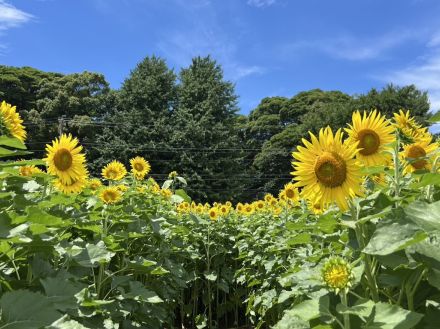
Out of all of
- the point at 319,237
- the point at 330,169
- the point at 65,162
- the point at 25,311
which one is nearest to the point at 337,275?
the point at 330,169

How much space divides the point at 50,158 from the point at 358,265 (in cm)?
224

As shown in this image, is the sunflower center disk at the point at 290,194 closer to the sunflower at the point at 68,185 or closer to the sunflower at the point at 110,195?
the sunflower at the point at 110,195

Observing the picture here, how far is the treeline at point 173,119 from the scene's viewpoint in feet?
93.4

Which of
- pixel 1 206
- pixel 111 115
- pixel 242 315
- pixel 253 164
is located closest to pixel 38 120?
pixel 111 115

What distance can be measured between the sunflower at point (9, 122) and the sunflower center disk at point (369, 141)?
69.7 inches

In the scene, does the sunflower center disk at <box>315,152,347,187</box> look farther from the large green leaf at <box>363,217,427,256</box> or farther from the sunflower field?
the large green leaf at <box>363,217,427,256</box>

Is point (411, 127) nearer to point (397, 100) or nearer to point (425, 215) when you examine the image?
point (425, 215)

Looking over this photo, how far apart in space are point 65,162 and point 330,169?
2022mm

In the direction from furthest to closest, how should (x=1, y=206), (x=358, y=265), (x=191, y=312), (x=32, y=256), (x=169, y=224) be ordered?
(x=191, y=312) < (x=169, y=224) < (x=32, y=256) < (x=1, y=206) < (x=358, y=265)

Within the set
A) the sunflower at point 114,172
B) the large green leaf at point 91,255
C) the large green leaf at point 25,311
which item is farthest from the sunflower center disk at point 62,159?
the large green leaf at point 25,311

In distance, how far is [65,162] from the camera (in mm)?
3248

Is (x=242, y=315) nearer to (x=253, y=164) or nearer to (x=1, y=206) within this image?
(x=1, y=206)

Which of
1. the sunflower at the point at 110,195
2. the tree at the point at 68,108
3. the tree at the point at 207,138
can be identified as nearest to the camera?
the sunflower at the point at 110,195

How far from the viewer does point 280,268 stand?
492 centimetres
